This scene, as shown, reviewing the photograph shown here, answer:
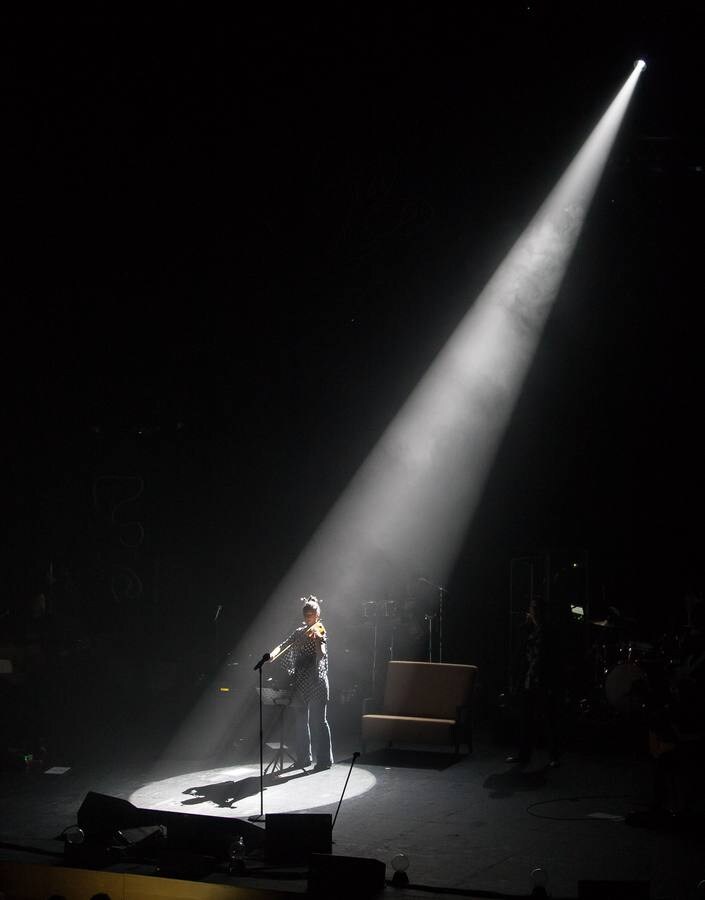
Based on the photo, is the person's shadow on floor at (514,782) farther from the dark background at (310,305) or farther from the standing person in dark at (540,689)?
the dark background at (310,305)

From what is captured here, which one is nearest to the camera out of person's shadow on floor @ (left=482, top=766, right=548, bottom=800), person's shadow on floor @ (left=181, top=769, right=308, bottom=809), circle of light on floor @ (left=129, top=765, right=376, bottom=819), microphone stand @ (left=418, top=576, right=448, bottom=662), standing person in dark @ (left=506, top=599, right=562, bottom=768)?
circle of light on floor @ (left=129, top=765, right=376, bottom=819)

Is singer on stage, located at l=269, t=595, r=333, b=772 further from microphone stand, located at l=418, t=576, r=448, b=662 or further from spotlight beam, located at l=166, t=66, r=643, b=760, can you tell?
spotlight beam, located at l=166, t=66, r=643, b=760

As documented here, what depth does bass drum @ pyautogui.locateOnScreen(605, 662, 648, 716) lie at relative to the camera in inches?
385

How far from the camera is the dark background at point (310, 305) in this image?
9.84 metres

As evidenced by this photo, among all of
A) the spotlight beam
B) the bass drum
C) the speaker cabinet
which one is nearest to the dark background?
the spotlight beam

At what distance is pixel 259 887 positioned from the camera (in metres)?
4.97

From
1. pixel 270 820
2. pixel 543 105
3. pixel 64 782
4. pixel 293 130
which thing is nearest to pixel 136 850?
pixel 270 820

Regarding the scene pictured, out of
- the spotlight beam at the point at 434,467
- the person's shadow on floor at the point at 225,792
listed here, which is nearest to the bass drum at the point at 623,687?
the spotlight beam at the point at 434,467

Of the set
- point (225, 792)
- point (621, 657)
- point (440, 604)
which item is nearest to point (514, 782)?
point (225, 792)

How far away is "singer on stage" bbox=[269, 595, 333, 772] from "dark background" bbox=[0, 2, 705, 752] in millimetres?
2461

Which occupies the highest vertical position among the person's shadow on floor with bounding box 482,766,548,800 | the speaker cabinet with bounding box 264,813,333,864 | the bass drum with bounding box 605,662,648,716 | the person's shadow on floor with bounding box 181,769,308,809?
the bass drum with bounding box 605,662,648,716

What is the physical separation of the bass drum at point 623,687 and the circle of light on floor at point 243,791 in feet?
10.0

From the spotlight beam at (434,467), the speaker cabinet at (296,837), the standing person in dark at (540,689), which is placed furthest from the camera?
the spotlight beam at (434,467)

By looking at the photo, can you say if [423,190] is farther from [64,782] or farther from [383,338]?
[64,782]
